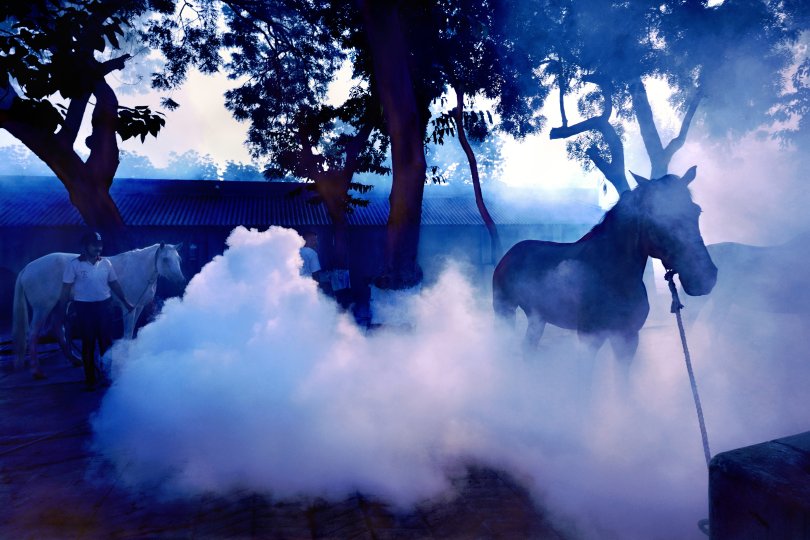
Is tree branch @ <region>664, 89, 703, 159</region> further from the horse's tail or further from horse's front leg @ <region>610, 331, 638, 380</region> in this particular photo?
the horse's tail

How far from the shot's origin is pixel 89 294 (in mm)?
6184

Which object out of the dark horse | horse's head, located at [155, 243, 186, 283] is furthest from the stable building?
the dark horse

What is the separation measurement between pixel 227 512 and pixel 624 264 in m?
3.95

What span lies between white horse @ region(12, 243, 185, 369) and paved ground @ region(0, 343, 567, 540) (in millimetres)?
4361

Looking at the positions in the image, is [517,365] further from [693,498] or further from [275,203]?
[275,203]

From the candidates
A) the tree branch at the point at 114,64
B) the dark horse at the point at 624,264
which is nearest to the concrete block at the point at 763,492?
the dark horse at the point at 624,264

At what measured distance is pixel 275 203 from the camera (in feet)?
64.5

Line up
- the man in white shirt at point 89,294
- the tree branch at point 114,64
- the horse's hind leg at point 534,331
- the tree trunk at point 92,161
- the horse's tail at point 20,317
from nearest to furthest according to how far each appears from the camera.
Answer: the horse's hind leg at point 534,331 < the man in white shirt at point 89,294 < the horse's tail at point 20,317 < the tree trunk at point 92,161 < the tree branch at point 114,64

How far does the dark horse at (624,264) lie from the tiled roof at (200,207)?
1409 cm

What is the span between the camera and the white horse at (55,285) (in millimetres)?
7113

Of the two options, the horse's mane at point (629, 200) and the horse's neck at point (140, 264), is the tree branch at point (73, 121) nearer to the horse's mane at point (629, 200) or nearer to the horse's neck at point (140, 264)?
the horse's neck at point (140, 264)

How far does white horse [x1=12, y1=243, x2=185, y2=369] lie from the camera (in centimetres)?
711

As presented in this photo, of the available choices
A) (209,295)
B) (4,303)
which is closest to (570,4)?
(209,295)

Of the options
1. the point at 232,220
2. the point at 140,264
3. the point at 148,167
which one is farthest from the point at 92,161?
the point at 148,167
